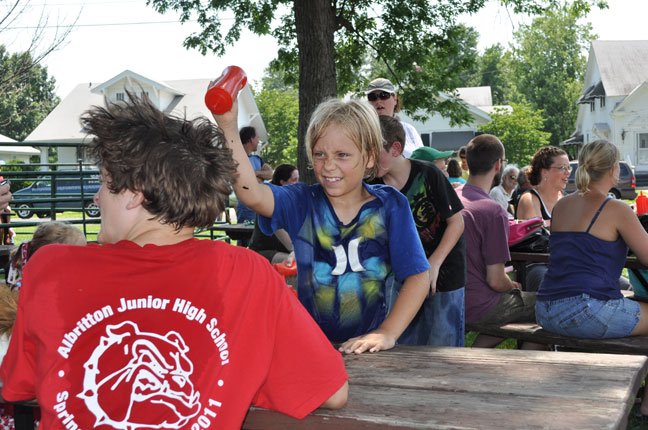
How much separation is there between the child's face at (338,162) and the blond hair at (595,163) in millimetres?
2198

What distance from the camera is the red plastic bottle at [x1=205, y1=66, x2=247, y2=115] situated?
6.94 feet

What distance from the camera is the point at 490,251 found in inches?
174

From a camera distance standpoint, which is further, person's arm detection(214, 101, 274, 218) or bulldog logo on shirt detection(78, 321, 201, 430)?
person's arm detection(214, 101, 274, 218)

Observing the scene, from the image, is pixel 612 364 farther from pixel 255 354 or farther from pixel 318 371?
pixel 255 354

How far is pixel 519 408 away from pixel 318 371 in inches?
20.4

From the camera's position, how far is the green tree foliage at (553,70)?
54.5 m

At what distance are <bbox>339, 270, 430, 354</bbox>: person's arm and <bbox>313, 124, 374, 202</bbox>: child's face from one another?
419mm

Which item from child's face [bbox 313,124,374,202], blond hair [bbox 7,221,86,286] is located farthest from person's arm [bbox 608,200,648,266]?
blond hair [bbox 7,221,86,286]

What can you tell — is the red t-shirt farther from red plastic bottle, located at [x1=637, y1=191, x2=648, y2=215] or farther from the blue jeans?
red plastic bottle, located at [x1=637, y1=191, x2=648, y2=215]

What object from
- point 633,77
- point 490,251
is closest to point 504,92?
point 633,77

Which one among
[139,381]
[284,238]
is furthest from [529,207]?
[139,381]

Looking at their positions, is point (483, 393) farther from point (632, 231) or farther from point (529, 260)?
point (529, 260)

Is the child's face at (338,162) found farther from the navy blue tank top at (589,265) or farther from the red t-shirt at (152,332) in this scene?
the navy blue tank top at (589,265)

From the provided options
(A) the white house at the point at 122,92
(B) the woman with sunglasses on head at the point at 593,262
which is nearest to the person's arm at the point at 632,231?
(B) the woman with sunglasses on head at the point at 593,262
